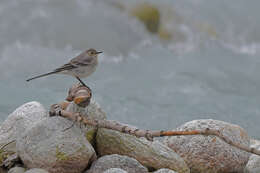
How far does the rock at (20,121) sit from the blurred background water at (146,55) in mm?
3032

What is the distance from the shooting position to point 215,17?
19.2 m

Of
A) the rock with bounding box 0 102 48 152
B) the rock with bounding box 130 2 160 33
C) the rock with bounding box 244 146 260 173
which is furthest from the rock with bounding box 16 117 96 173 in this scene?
the rock with bounding box 130 2 160 33

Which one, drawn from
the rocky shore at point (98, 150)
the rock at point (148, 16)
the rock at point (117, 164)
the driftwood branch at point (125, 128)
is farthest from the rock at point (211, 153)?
the rock at point (148, 16)

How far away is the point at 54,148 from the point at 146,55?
10.4m

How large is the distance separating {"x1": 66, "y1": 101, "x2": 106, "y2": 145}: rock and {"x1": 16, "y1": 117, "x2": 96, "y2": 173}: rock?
1.36ft

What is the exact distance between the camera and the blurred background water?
37.4 ft

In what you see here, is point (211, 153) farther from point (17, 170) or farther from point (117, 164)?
point (17, 170)

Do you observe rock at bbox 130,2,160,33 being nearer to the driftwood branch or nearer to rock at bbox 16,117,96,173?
the driftwood branch

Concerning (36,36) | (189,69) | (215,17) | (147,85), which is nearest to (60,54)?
(36,36)

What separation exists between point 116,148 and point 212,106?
618 cm

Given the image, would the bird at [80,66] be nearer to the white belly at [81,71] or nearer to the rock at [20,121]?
the white belly at [81,71]

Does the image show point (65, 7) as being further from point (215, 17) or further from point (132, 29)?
point (215, 17)

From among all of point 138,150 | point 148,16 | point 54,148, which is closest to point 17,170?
point 54,148

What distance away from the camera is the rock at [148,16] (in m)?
17.4
